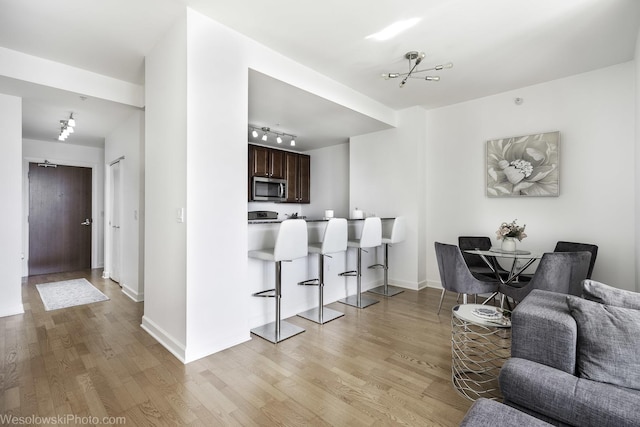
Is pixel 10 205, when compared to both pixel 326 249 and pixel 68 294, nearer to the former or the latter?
pixel 68 294

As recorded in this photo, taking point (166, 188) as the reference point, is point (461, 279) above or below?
below

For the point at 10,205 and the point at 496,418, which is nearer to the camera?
the point at 496,418

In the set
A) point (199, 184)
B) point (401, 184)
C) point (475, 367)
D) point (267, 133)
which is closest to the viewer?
point (475, 367)

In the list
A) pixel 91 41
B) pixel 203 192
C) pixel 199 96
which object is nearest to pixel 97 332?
pixel 203 192

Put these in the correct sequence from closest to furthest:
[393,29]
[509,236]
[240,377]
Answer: [240,377], [393,29], [509,236]

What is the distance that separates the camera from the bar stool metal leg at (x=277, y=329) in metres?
2.75

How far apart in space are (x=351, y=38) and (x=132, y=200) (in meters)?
3.42

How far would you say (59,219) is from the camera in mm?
5738

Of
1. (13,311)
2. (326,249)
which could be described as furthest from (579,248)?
(13,311)

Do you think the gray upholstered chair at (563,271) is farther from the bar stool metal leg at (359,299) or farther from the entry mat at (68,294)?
the entry mat at (68,294)

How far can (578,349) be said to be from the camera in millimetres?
1366

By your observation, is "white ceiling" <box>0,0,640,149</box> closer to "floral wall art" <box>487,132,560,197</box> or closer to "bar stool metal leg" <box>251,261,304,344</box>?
"floral wall art" <box>487,132,560,197</box>

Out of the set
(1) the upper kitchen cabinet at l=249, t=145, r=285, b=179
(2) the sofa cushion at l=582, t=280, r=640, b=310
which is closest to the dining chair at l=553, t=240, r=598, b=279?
(2) the sofa cushion at l=582, t=280, r=640, b=310

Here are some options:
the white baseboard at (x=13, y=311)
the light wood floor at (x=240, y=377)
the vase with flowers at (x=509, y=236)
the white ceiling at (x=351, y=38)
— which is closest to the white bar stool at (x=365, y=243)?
the light wood floor at (x=240, y=377)
